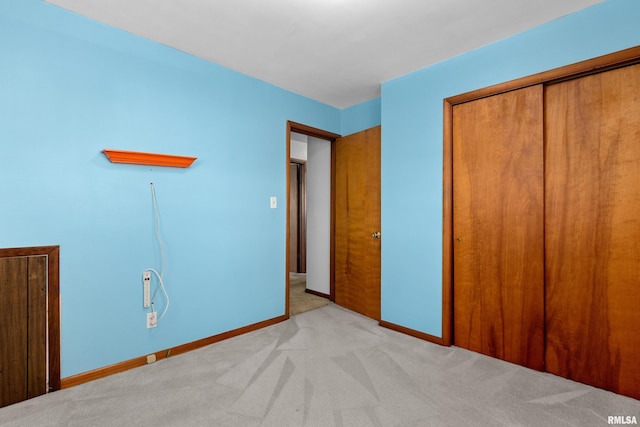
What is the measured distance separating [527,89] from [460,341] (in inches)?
81.9

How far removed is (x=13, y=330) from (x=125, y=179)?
1111 mm

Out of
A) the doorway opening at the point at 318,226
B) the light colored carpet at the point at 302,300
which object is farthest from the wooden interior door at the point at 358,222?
the light colored carpet at the point at 302,300

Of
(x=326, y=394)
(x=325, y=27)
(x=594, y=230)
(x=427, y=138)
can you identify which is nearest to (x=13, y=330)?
(x=326, y=394)

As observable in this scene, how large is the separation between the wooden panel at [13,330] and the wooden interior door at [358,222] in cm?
279

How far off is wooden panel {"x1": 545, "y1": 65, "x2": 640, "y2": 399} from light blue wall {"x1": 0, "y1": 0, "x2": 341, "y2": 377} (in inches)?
95.4

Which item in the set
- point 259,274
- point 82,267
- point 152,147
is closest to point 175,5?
point 152,147

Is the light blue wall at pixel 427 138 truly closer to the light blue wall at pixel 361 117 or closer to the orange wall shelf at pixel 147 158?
the light blue wall at pixel 361 117

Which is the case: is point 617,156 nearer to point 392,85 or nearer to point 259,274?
point 392,85

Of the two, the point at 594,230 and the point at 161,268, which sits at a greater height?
the point at 594,230

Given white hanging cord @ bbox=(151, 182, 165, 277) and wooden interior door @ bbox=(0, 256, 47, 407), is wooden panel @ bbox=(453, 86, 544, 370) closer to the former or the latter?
white hanging cord @ bbox=(151, 182, 165, 277)

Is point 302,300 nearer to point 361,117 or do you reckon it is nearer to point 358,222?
point 358,222

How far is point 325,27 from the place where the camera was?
2072 mm

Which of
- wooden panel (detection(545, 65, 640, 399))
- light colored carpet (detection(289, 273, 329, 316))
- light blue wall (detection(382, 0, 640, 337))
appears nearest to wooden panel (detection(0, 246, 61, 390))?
light colored carpet (detection(289, 273, 329, 316))

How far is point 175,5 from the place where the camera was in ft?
6.10
